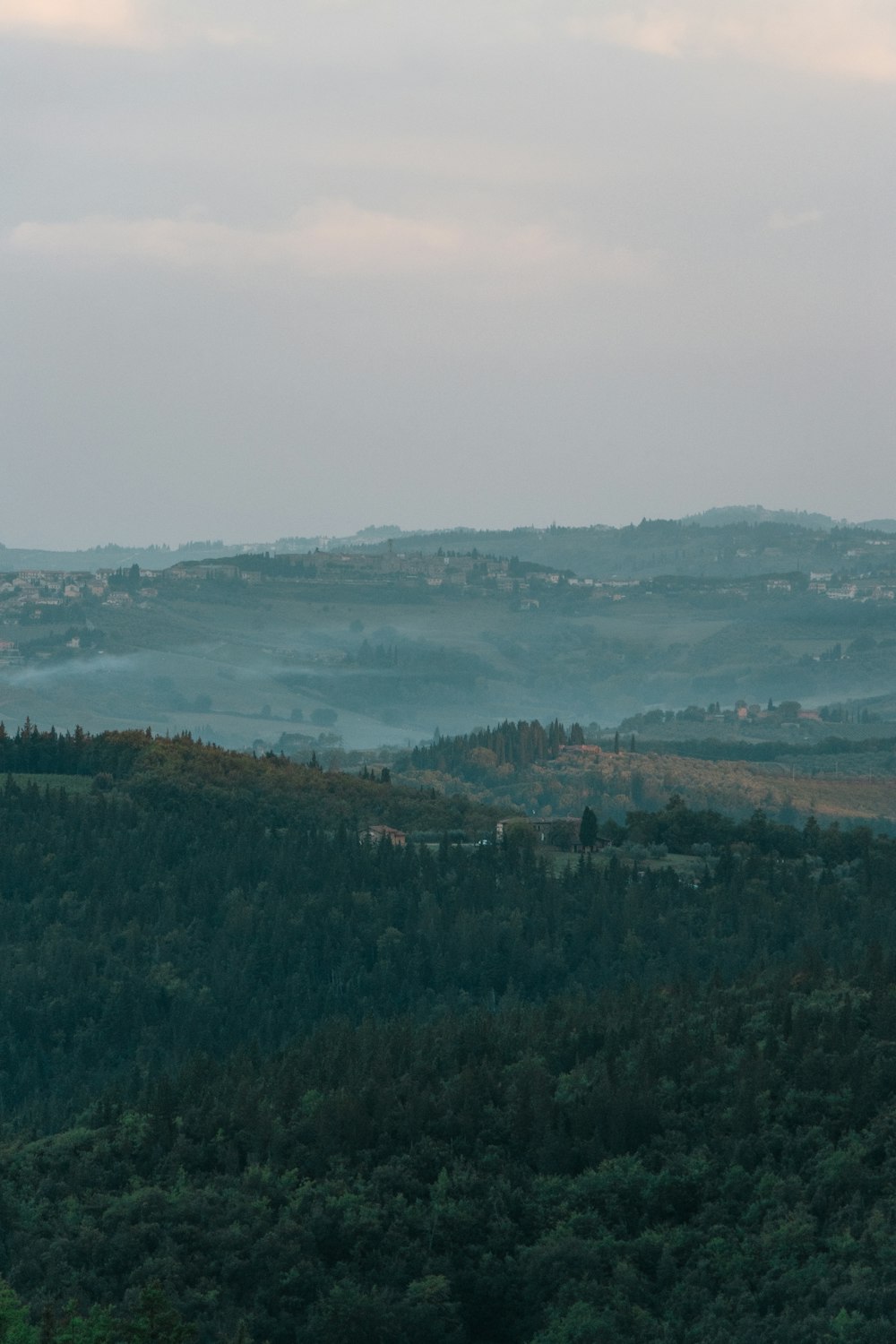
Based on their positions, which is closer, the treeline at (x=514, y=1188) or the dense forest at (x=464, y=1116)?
the treeline at (x=514, y=1188)

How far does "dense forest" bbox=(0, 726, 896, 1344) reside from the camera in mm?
71750

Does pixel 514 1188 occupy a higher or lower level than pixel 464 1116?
lower

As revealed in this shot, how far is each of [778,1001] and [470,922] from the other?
52.7 m

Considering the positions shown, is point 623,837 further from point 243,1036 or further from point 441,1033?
point 441,1033

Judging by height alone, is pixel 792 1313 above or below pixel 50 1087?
above

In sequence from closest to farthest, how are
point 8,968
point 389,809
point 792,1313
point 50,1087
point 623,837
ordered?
point 792,1313
point 50,1087
point 8,968
point 623,837
point 389,809

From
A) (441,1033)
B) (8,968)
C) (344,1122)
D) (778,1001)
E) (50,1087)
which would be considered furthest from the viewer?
(8,968)

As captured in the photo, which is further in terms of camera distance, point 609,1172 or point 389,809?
point 389,809

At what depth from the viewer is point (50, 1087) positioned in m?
132

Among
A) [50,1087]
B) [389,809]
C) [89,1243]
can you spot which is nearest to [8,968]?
[50,1087]

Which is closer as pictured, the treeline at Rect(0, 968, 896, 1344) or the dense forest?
the treeline at Rect(0, 968, 896, 1344)

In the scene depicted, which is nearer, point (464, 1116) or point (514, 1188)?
point (514, 1188)

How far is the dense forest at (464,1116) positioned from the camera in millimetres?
71750

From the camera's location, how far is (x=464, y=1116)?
289 ft
